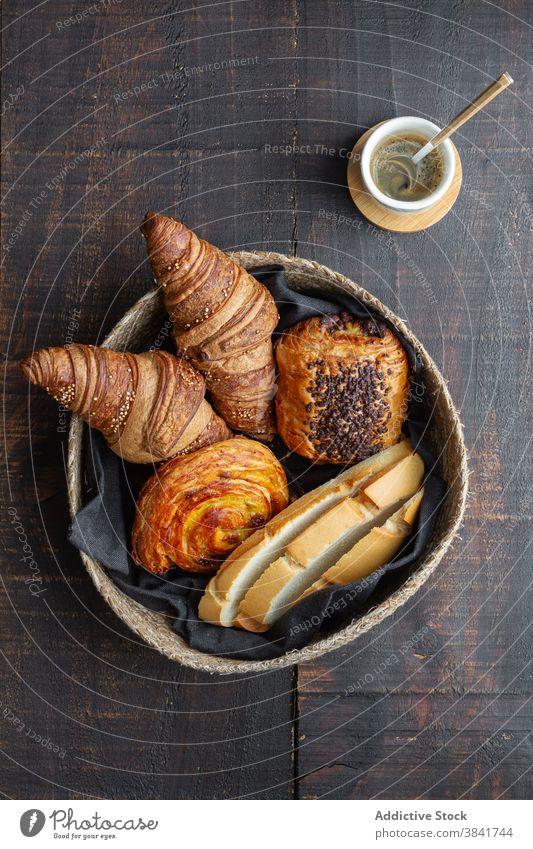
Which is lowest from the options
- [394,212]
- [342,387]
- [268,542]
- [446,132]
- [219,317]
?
[268,542]

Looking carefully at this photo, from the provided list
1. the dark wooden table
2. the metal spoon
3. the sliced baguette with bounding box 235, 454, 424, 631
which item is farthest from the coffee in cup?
the sliced baguette with bounding box 235, 454, 424, 631

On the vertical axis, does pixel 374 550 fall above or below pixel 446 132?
below

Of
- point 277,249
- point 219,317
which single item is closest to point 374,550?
point 219,317

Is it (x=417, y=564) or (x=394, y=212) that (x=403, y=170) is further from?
(x=417, y=564)

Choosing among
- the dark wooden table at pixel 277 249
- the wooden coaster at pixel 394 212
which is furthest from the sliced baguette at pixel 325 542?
the wooden coaster at pixel 394 212

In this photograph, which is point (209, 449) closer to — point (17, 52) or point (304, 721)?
point (304, 721)

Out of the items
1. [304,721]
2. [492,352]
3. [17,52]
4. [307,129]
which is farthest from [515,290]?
[17,52]

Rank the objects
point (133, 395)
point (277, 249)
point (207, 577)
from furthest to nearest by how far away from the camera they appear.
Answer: point (277, 249) < point (207, 577) < point (133, 395)
